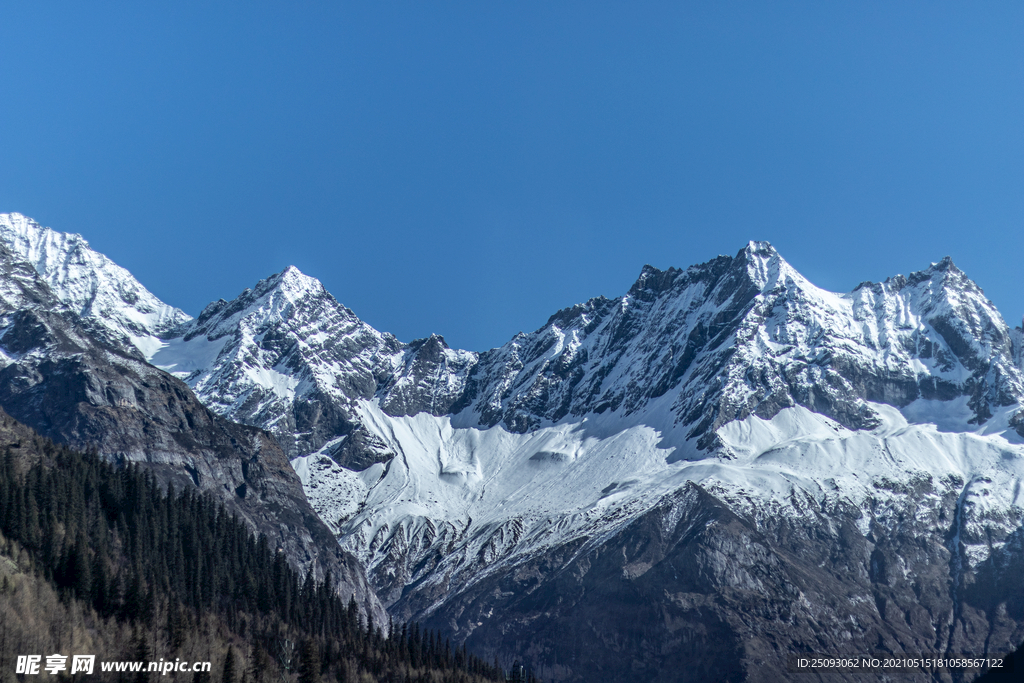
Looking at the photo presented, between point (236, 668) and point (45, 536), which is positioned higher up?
point (45, 536)

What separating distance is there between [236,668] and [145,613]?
1908 centimetres

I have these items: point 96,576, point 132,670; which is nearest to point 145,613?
point 96,576

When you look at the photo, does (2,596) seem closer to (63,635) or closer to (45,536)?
(63,635)

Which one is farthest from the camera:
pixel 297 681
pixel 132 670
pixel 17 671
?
pixel 297 681

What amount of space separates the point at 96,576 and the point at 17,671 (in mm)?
36195

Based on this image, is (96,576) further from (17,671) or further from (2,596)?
(17,671)

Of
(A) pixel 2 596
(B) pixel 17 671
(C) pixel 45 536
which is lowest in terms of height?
(B) pixel 17 671

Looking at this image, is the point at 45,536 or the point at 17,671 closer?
the point at 17,671

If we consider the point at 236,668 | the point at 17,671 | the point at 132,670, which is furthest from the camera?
the point at 236,668

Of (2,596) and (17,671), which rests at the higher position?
(2,596)

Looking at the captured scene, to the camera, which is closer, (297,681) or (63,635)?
(63,635)

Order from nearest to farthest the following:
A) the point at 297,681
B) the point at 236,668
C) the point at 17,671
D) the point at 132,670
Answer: the point at 17,671 → the point at 132,670 → the point at 236,668 → the point at 297,681

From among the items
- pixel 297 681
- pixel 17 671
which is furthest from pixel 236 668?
pixel 17 671

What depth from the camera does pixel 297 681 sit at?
7741 inches
